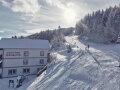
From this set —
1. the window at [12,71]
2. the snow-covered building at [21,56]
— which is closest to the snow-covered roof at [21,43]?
the snow-covered building at [21,56]

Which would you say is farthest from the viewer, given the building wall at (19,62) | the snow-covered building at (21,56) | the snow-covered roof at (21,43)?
the snow-covered roof at (21,43)

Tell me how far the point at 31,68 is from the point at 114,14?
233ft

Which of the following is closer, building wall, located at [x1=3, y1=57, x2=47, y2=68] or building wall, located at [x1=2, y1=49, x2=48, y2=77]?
building wall, located at [x1=2, y1=49, x2=48, y2=77]

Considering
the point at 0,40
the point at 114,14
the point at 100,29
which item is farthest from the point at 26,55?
the point at 114,14

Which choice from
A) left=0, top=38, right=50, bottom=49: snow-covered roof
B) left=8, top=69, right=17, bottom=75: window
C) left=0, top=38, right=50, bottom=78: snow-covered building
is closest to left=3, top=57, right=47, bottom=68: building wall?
left=0, top=38, right=50, bottom=78: snow-covered building

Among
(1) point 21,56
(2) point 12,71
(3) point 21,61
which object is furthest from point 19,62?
(2) point 12,71

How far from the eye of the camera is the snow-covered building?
30.2 m

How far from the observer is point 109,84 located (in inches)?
523

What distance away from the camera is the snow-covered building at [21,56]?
3017 centimetres

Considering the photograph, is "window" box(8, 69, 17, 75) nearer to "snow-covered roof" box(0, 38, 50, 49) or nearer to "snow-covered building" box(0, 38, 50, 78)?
"snow-covered building" box(0, 38, 50, 78)

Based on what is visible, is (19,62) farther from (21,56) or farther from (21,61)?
(21,56)

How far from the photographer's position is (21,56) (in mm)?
31812

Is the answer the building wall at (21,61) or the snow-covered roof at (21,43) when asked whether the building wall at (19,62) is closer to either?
the building wall at (21,61)

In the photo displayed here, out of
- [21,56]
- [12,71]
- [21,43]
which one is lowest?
[12,71]
